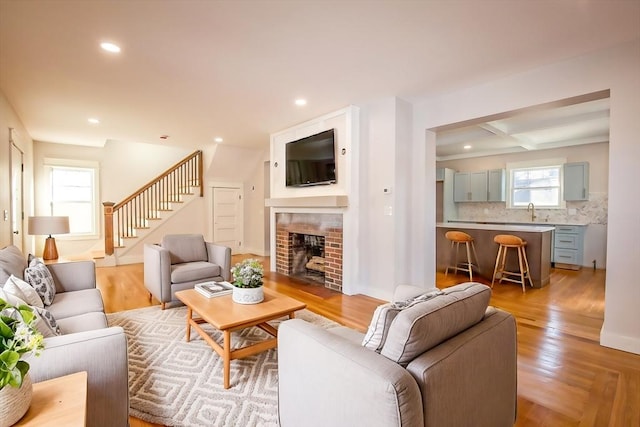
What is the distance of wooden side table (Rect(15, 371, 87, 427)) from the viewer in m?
1.00

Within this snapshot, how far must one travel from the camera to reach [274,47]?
2.62 m

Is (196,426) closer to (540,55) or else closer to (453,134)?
(540,55)

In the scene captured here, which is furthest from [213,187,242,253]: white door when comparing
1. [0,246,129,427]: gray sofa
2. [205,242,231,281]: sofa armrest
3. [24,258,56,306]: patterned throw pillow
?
[0,246,129,427]: gray sofa

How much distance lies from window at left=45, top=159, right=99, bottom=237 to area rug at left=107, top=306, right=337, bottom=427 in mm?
5011

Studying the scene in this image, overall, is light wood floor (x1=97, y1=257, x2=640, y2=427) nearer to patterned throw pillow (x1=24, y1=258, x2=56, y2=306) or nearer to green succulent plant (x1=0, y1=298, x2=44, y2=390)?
green succulent plant (x1=0, y1=298, x2=44, y2=390)

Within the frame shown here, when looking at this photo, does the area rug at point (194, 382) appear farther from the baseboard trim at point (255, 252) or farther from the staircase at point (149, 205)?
the baseboard trim at point (255, 252)

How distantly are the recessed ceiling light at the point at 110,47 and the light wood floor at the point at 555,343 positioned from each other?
8.76ft

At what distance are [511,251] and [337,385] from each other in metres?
4.62

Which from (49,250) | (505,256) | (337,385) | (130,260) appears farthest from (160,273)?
(505,256)

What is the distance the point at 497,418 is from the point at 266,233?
640cm

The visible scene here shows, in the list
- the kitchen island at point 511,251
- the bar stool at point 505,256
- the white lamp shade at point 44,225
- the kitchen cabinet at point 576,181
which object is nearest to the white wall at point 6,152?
the white lamp shade at point 44,225

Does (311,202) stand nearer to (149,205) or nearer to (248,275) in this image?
(248,275)

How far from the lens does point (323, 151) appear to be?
451 centimetres

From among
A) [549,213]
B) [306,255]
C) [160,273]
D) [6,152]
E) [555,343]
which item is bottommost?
[555,343]
